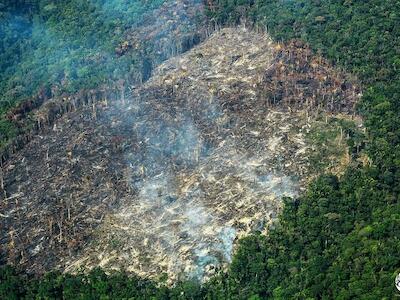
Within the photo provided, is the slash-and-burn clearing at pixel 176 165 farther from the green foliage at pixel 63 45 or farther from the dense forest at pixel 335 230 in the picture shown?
the green foliage at pixel 63 45

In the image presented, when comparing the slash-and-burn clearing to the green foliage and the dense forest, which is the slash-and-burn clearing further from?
the green foliage

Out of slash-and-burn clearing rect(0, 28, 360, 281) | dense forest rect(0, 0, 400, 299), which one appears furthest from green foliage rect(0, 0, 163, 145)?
slash-and-burn clearing rect(0, 28, 360, 281)

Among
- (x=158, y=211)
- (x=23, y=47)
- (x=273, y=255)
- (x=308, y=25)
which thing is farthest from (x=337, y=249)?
(x=23, y=47)

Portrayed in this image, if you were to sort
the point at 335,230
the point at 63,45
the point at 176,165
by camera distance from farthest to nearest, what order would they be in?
the point at 63,45 < the point at 176,165 < the point at 335,230

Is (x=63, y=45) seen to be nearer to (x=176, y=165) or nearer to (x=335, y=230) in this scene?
(x=176, y=165)

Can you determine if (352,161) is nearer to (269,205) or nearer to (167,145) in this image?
(269,205)

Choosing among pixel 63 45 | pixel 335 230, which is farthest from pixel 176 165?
pixel 63 45

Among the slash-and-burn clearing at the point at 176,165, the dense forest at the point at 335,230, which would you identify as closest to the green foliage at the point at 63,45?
the dense forest at the point at 335,230
